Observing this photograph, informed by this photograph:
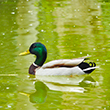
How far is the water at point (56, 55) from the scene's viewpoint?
7.62m

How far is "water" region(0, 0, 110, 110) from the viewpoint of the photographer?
7621mm

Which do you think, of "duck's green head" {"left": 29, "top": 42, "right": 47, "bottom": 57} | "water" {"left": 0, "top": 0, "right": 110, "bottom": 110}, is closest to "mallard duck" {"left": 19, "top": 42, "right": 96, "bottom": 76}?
"water" {"left": 0, "top": 0, "right": 110, "bottom": 110}

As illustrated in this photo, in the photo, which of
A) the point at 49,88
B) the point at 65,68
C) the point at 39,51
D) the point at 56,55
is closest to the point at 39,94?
the point at 49,88

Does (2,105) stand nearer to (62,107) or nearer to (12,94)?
(12,94)

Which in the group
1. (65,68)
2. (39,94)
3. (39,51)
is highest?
(39,51)

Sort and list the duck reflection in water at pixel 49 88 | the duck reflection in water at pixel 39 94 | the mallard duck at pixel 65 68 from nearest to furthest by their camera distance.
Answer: the duck reflection in water at pixel 39 94, the duck reflection in water at pixel 49 88, the mallard duck at pixel 65 68

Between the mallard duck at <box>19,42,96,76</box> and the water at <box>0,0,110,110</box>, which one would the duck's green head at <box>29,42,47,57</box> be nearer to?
the mallard duck at <box>19,42,96,76</box>

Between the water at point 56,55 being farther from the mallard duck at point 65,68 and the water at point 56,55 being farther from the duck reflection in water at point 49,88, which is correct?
the mallard duck at point 65,68

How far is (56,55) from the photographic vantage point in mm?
11117

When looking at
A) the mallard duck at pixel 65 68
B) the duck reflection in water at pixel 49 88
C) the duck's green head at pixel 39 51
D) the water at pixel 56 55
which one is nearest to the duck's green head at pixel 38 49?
the duck's green head at pixel 39 51

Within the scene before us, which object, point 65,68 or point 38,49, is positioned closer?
point 65,68

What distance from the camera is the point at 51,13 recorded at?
68.5ft

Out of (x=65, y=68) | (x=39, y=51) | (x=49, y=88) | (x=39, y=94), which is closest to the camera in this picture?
(x=39, y=94)

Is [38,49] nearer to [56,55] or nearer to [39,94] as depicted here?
[56,55]
